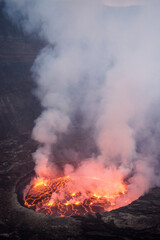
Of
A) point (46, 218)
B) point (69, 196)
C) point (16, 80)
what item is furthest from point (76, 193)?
point (16, 80)

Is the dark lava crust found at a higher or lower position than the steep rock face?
lower

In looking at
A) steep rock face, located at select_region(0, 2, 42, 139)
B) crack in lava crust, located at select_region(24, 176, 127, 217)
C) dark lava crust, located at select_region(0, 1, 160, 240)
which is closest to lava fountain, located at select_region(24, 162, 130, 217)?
crack in lava crust, located at select_region(24, 176, 127, 217)

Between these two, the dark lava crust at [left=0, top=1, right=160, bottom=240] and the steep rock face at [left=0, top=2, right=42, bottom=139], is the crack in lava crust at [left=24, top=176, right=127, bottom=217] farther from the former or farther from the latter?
the steep rock face at [left=0, top=2, right=42, bottom=139]

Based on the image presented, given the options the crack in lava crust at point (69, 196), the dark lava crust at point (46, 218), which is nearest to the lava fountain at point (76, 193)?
the crack in lava crust at point (69, 196)

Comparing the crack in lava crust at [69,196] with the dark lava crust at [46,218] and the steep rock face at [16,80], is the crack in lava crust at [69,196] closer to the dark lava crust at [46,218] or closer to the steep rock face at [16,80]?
the dark lava crust at [46,218]

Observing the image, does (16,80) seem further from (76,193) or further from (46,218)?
(46,218)

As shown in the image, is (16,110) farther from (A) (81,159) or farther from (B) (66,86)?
(A) (81,159)

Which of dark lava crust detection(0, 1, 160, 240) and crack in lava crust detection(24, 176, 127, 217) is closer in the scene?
dark lava crust detection(0, 1, 160, 240)

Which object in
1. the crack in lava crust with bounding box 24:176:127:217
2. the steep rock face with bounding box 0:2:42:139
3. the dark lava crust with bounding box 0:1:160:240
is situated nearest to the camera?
the dark lava crust with bounding box 0:1:160:240
